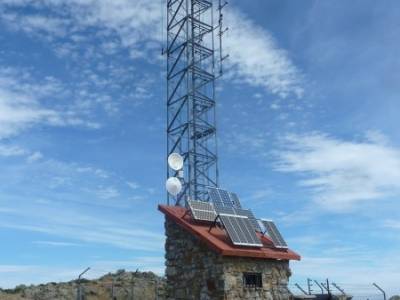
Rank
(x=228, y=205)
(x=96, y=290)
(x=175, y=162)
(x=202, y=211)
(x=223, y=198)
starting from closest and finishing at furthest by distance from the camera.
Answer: (x=202, y=211)
(x=228, y=205)
(x=223, y=198)
(x=175, y=162)
(x=96, y=290)

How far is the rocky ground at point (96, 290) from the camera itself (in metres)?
32.6

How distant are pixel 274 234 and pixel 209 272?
4.16 m

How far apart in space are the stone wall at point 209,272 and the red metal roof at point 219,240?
303mm

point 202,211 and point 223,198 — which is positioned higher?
point 223,198

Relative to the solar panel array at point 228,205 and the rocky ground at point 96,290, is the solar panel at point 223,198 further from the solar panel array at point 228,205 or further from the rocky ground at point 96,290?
the rocky ground at point 96,290

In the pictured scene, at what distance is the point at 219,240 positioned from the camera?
58.8ft

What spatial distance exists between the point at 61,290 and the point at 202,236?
20.2 metres

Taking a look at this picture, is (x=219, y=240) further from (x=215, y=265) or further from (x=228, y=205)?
(x=228, y=205)

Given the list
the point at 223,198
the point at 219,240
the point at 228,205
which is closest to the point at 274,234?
the point at 228,205

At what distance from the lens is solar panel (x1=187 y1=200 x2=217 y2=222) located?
62.1 feet

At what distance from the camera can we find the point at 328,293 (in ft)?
71.7

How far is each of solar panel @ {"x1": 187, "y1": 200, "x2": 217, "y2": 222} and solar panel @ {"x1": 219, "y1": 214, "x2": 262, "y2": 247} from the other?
0.78 m

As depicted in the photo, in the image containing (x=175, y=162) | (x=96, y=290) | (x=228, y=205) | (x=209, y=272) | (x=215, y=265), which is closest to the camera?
(x=215, y=265)

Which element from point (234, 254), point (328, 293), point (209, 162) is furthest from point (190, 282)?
point (209, 162)
